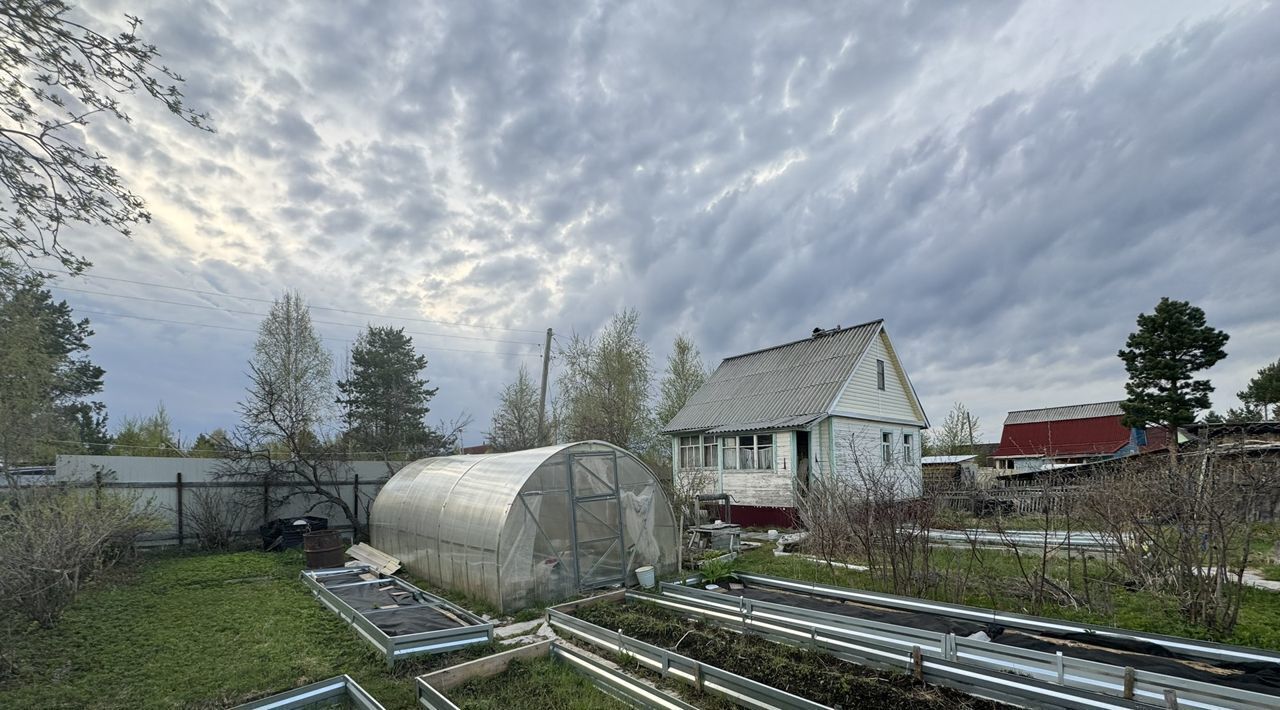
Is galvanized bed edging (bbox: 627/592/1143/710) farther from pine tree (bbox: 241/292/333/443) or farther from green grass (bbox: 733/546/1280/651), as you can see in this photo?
pine tree (bbox: 241/292/333/443)

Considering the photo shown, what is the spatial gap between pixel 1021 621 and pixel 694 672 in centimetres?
374

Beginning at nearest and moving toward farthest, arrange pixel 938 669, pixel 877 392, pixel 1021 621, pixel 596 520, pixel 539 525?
pixel 938 669, pixel 1021 621, pixel 539 525, pixel 596 520, pixel 877 392

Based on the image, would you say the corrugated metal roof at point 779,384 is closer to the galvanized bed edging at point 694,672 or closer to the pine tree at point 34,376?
the galvanized bed edging at point 694,672

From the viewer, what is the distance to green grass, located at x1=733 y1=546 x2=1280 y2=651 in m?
6.02

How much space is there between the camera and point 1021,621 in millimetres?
6027

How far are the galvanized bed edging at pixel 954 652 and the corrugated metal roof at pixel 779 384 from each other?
33.9ft

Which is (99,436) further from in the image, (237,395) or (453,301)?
(453,301)

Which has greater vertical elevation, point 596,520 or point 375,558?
point 596,520

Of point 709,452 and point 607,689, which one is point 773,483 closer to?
point 709,452

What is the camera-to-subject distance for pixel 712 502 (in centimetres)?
1644

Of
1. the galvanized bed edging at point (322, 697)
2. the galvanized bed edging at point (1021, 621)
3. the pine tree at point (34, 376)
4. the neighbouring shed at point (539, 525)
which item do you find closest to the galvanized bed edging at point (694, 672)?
the neighbouring shed at point (539, 525)

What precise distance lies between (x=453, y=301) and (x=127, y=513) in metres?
8.84

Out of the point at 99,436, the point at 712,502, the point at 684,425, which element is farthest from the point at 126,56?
the point at 99,436

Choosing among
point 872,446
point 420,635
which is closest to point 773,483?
point 872,446
